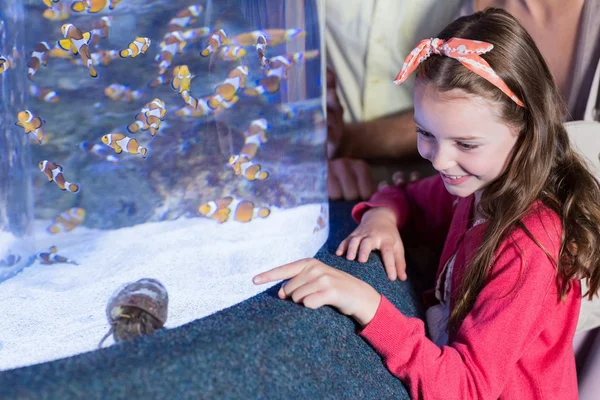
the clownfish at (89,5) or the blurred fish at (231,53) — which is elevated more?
the clownfish at (89,5)

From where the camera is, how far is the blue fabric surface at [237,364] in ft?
2.26

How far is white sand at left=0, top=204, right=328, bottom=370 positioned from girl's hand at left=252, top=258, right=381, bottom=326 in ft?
0.34

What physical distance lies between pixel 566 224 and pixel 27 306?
80 cm

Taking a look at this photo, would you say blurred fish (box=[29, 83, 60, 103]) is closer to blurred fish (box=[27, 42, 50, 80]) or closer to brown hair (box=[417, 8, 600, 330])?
blurred fish (box=[27, 42, 50, 80])

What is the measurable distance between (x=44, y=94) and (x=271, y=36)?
0.36 metres

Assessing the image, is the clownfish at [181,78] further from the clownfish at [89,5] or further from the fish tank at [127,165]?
the clownfish at [89,5]

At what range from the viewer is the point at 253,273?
3.51 feet

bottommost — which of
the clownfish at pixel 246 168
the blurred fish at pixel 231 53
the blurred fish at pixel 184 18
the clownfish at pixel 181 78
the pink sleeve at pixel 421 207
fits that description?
the pink sleeve at pixel 421 207

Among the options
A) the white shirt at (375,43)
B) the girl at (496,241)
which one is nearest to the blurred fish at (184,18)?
the girl at (496,241)

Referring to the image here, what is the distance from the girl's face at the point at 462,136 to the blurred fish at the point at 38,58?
22.0 inches

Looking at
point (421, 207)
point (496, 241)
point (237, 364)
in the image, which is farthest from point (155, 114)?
point (421, 207)

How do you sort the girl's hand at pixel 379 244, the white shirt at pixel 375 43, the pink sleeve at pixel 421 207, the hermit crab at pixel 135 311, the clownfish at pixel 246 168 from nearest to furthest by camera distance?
the hermit crab at pixel 135 311 < the clownfish at pixel 246 168 < the girl's hand at pixel 379 244 < the pink sleeve at pixel 421 207 < the white shirt at pixel 375 43

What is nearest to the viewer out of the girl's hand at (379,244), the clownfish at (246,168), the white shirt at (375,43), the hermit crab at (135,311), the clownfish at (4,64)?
the hermit crab at (135,311)

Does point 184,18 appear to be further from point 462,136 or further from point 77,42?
point 462,136
